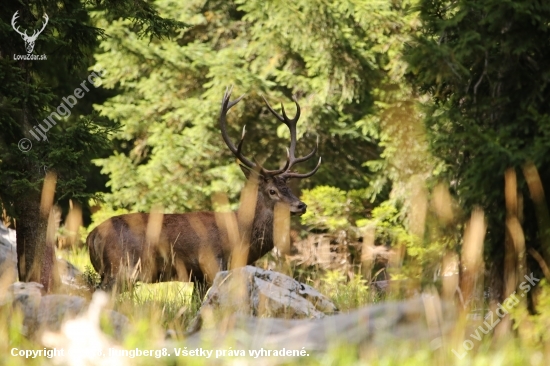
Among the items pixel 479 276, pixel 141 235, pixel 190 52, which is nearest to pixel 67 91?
pixel 190 52

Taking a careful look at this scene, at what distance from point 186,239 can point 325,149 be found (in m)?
6.79

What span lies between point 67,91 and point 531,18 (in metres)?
14.1

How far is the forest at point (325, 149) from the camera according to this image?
5.86m

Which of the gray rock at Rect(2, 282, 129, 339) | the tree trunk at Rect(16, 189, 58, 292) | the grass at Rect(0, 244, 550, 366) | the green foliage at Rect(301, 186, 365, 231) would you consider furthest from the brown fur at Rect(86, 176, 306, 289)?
the green foliage at Rect(301, 186, 365, 231)

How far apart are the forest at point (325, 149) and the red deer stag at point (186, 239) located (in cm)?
6

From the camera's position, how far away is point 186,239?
9344 millimetres

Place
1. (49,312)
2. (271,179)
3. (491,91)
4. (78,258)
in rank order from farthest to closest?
(78,258) → (271,179) → (491,91) → (49,312)

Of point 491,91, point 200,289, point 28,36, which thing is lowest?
point 200,289

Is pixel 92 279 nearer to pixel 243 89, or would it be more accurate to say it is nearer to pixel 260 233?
pixel 260 233

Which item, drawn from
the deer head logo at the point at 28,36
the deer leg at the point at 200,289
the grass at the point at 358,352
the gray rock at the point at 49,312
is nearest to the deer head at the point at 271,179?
the deer leg at the point at 200,289

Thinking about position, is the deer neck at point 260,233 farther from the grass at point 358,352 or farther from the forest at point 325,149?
the grass at point 358,352

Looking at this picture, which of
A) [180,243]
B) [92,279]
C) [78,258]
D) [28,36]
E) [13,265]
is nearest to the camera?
[28,36]

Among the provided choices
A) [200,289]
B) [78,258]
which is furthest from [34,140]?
[78,258]

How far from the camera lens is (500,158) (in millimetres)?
6102
